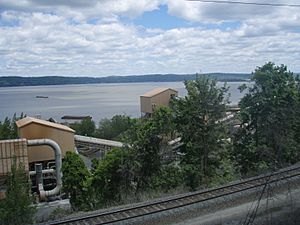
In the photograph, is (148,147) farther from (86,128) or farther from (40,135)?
(86,128)

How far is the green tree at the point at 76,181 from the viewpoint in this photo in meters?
18.1

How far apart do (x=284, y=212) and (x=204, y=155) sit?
7.34m

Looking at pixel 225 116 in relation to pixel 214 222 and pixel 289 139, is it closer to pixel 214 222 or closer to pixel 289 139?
pixel 289 139

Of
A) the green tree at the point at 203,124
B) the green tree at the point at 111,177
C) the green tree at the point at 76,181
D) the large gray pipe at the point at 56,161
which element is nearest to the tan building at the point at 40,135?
the large gray pipe at the point at 56,161

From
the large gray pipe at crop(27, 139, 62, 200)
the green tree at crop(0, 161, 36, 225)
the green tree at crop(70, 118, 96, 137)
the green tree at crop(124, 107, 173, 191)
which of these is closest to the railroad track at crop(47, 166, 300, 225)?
the green tree at crop(0, 161, 36, 225)

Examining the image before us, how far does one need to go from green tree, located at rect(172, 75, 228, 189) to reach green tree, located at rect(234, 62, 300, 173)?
108 centimetres

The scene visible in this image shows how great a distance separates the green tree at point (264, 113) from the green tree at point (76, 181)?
7546 millimetres

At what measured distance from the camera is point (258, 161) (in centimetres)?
1623

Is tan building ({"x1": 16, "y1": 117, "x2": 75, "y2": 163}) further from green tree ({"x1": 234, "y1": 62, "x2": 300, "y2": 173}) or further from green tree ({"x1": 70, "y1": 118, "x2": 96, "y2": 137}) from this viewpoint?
green tree ({"x1": 70, "y1": 118, "x2": 96, "y2": 137})

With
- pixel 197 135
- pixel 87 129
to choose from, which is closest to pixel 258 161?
pixel 197 135

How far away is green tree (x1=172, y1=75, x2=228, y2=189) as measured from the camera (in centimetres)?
1589

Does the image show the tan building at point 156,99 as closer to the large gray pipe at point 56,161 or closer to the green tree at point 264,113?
the large gray pipe at point 56,161

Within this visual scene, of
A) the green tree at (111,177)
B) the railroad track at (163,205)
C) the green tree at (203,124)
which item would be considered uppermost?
the green tree at (203,124)

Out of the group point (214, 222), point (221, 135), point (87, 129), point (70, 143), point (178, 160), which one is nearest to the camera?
point (214, 222)
